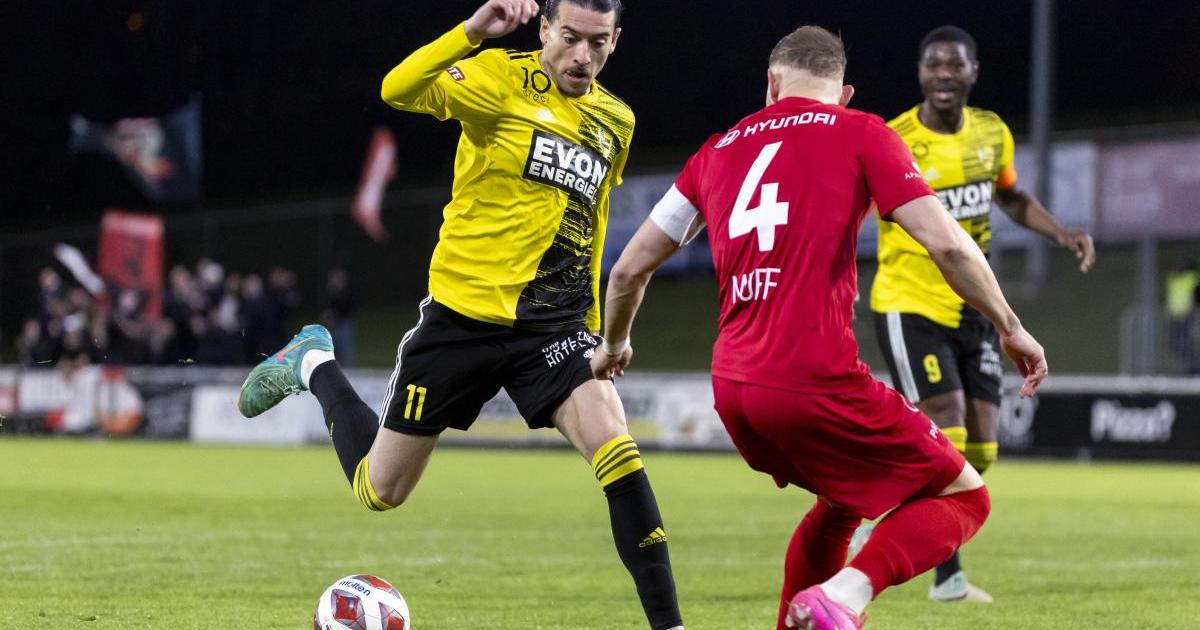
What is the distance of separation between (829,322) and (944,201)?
374cm

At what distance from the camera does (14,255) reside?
28.1m

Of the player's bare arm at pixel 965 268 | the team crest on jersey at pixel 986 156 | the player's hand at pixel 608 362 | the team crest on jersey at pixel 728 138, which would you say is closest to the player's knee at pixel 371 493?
the player's hand at pixel 608 362

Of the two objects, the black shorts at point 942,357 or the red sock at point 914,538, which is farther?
the black shorts at point 942,357

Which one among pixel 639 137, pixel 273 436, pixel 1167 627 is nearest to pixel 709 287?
pixel 639 137

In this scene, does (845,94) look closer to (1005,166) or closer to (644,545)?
(644,545)

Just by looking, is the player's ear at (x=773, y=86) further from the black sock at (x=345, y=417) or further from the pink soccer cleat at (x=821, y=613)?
the black sock at (x=345, y=417)

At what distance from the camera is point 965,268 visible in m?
4.45

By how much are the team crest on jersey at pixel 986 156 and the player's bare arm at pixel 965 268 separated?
395 cm

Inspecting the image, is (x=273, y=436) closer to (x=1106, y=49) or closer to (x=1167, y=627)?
(x=1167, y=627)

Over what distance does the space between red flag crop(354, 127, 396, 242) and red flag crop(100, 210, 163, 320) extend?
401 cm

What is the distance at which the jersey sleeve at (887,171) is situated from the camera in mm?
4547

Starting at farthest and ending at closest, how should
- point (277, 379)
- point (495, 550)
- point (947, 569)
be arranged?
1. point (495, 550)
2. point (947, 569)
3. point (277, 379)

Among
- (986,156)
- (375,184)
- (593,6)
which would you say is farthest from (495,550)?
(375,184)

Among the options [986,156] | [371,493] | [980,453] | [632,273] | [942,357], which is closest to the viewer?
[632,273]
